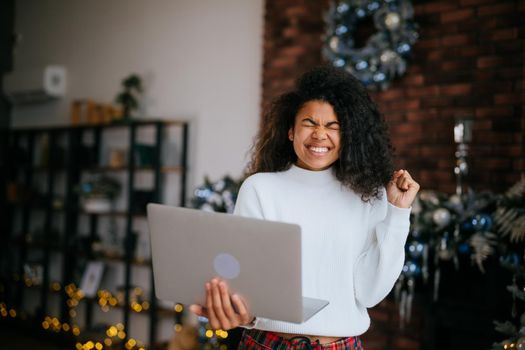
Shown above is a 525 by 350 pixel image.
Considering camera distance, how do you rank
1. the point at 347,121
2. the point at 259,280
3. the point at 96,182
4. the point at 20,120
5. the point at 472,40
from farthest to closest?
the point at 20,120 → the point at 96,182 → the point at 472,40 → the point at 347,121 → the point at 259,280

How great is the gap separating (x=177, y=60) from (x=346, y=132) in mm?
3234

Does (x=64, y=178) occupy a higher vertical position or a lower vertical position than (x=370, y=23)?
lower

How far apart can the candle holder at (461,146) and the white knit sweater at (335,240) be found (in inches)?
57.7

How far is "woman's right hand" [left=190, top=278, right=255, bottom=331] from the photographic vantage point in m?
1.24

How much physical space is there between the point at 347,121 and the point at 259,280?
50 cm

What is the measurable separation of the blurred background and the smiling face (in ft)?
3.30

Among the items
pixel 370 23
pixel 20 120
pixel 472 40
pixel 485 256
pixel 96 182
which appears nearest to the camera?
pixel 485 256

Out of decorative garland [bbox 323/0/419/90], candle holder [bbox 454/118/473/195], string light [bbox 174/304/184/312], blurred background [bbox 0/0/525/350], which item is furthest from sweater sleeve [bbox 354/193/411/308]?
string light [bbox 174/304/184/312]

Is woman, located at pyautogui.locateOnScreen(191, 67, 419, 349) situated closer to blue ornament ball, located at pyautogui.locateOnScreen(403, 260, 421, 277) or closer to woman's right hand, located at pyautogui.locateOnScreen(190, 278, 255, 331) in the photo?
woman's right hand, located at pyautogui.locateOnScreen(190, 278, 255, 331)

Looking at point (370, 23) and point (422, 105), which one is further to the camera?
point (370, 23)

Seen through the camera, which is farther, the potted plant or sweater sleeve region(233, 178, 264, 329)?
the potted plant

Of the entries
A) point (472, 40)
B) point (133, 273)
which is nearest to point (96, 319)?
point (133, 273)

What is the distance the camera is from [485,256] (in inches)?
92.2

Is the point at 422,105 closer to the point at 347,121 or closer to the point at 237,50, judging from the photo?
the point at 237,50
